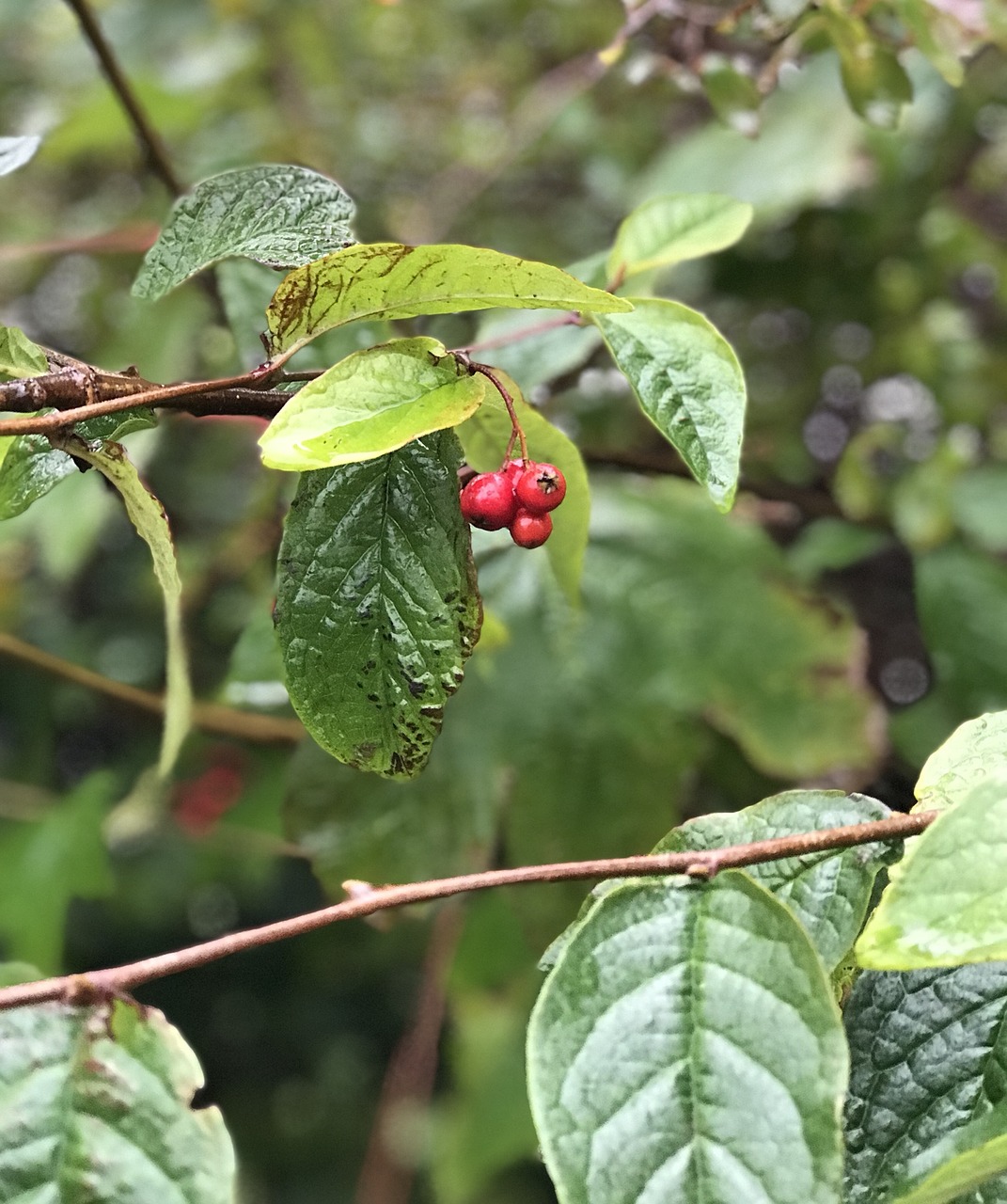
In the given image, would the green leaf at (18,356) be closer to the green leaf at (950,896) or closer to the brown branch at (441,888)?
the brown branch at (441,888)

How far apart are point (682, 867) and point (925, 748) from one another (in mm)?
549

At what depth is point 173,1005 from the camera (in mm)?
1785

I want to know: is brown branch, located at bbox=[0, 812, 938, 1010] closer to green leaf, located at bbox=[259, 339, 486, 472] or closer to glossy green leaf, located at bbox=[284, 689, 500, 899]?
green leaf, located at bbox=[259, 339, 486, 472]

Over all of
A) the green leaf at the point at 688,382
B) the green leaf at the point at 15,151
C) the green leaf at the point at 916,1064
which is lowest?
the green leaf at the point at 916,1064

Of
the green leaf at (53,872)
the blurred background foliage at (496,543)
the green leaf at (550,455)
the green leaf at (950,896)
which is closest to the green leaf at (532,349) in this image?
the blurred background foliage at (496,543)

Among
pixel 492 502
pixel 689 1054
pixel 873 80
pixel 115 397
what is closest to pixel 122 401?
pixel 115 397

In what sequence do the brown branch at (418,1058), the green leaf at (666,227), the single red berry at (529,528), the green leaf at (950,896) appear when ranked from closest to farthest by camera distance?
1. the green leaf at (950,896)
2. the single red berry at (529,528)
3. the green leaf at (666,227)
4. the brown branch at (418,1058)

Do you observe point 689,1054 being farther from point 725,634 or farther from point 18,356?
point 725,634

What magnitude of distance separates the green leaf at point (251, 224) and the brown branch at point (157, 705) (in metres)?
0.38

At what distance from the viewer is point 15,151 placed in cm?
43

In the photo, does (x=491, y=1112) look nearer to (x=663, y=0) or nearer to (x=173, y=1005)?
(x=173, y=1005)

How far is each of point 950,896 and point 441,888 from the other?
14 centimetres

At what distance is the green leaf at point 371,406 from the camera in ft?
1.03

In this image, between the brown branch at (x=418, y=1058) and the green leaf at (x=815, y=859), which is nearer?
the green leaf at (x=815, y=859)
